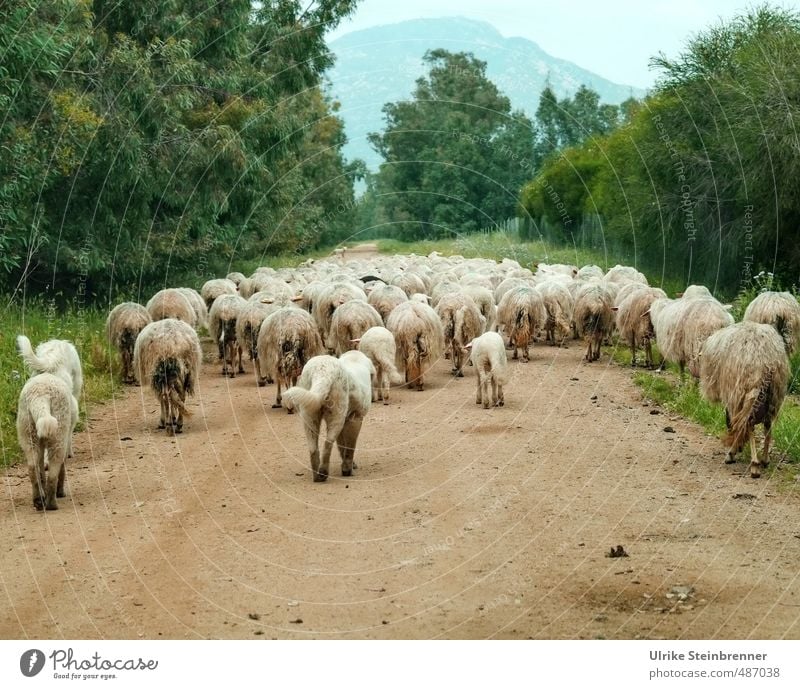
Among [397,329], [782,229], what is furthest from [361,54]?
[397,329]

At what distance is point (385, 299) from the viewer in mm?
20297

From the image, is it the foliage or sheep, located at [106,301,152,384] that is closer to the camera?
sheep, located at [106,301,152,384]

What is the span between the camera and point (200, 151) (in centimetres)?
2491

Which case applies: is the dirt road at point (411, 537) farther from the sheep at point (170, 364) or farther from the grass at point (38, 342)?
the grass at point (38, 342)

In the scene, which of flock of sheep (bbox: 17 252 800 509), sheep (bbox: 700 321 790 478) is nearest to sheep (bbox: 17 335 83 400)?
flock of sheep (bbox: 17 252 800 509)

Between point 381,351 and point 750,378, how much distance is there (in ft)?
18.8

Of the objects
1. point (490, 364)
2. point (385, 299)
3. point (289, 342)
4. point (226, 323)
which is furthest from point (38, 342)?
point (490, 364)

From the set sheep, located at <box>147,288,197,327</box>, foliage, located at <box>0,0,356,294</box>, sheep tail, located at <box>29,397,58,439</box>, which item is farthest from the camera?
sheep, located at <box>147,288,197,327</box>

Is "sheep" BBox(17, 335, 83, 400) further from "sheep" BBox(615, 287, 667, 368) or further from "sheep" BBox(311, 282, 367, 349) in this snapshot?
"sheep" BBox(615, 287, 667, 368)

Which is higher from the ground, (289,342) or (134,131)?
(134,131)

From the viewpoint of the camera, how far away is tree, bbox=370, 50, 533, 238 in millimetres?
34656

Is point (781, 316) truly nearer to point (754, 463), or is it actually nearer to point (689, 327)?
point (689, 327)

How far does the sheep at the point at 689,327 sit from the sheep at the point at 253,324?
596 cm
